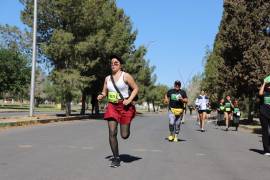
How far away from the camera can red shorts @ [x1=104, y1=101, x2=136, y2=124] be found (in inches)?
358

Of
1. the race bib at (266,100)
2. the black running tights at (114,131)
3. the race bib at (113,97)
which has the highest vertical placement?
the race bib at (266,100)

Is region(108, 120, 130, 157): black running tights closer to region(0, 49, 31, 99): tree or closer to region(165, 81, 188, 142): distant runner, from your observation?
region(165, 81, 188, 142): distant runner

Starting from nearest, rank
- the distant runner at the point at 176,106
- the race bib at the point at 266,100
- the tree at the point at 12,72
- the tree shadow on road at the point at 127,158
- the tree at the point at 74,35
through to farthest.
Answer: the tree shadow on road at the point at 127,158 → the race bib at the point at 266,100 → the distant runner at the point at 176,106 → the tree at the point at 74,35 → the tree at the point at 12,72

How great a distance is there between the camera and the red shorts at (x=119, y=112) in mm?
9094

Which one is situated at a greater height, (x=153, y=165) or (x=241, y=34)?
(x=241, y=34)

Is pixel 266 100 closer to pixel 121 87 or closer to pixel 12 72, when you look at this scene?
pixel 121 87

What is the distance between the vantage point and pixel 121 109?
30.0 feet

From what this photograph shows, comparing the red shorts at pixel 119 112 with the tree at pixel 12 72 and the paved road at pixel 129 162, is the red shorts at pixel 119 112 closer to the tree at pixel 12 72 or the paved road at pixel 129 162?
the paved road at pixel 129 162

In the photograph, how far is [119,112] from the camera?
9.18m

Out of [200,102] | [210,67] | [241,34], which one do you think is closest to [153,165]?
[200,102]

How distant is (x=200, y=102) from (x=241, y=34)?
10.0 m

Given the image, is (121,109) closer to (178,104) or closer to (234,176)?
(234,176)

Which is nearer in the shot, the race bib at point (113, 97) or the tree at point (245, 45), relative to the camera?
the race bib at point (113, 97)

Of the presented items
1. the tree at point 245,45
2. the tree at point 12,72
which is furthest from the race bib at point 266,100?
the tree at point 12,72
